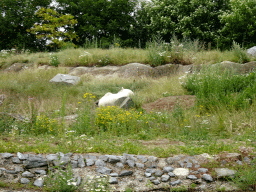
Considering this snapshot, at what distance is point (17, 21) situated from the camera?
20609 mm

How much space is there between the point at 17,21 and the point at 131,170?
2032cm

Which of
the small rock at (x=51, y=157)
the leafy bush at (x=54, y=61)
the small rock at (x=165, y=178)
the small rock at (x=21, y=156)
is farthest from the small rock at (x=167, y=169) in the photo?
the leafy bush at (x=54, y=61)

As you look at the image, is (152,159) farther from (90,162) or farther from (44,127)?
(44,127)

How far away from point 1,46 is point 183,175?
21.2 m

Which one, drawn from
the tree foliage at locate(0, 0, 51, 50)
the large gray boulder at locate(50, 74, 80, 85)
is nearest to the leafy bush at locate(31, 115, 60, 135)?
the large gray boulder at locate(50, 74, 80, 85)

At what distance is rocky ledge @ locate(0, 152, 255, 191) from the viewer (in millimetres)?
3412

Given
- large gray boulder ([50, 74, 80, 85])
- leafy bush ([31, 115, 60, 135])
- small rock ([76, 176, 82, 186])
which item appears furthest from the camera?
large gray boulder ([50, 74, 80, 85])

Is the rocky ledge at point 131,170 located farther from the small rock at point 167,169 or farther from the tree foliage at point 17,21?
the tree foliage at point 17,21

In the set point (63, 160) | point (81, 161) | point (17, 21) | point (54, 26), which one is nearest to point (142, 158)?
point (81, 161)

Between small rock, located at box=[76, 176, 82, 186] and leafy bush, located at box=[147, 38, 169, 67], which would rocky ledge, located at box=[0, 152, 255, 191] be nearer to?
small rock, located at box=[76, 176, 82, 186]

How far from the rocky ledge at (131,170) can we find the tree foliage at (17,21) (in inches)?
736

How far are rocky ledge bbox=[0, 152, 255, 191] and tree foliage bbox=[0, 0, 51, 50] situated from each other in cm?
1870

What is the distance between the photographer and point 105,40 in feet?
64.6

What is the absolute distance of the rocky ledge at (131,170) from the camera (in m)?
3.41
